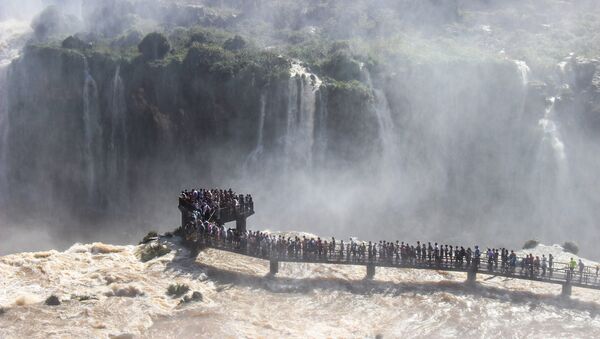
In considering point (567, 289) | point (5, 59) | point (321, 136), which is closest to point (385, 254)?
point (567, 289)

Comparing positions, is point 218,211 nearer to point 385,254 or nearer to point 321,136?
point 385,254

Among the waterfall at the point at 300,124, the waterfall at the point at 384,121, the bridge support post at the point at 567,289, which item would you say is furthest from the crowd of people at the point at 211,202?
the waterfall at the point at 384,121

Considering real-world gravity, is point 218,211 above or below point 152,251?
above

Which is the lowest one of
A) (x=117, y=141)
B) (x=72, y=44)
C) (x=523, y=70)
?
(x=117, y=141)

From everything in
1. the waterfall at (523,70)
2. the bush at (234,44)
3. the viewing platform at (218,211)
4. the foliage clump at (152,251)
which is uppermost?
the bush at (234,44)

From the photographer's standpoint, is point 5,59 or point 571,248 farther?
point 5,59

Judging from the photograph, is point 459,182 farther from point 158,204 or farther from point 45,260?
point 45,260

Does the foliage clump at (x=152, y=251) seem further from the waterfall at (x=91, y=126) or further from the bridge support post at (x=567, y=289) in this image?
the waterfall at (x=91, y=126)

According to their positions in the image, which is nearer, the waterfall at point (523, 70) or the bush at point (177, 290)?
the bush at point (177, 290)
